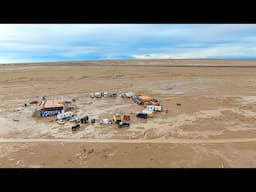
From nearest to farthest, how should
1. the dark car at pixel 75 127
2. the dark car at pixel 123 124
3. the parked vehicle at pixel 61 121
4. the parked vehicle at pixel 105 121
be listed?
1. the dark car at pixel 75 127
2. the dark car at pixel 123 124
3. the parked vehicle at pixel 105 121
4. the parked vehicle at pixel 61 121

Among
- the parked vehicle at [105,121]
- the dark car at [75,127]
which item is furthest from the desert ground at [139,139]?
the parked vehicle at [105,121]

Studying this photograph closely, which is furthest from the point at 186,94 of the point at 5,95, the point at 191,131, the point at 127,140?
the point at 5,95

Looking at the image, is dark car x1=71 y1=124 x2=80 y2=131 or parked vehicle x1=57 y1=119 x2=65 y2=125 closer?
dark car x1=71 y1=124 x2=80 y2=131

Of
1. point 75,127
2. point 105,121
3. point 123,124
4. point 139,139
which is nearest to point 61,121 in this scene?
point 75,127

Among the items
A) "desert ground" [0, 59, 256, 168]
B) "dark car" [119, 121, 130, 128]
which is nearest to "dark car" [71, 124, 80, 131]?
"desert ground" [0, 59, 256, 168]

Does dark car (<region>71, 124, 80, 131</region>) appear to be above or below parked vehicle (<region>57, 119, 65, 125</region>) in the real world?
below

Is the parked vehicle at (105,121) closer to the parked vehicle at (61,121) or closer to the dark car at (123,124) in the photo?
the dark car at (123,124)

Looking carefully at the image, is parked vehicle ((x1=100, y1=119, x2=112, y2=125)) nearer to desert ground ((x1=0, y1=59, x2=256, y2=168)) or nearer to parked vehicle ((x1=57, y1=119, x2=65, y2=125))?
desert ground ((x1=0, y1=59, x2=256, y2=168))

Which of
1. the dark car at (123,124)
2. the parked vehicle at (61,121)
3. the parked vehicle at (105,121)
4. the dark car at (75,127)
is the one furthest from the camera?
the parked vehicle at (61,121)

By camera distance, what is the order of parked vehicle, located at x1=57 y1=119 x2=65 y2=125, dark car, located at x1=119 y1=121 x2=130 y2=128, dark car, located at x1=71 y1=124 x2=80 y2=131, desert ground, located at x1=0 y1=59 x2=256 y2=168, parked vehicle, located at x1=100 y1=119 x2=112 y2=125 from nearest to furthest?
desert ground, located at x1=0 y1=59 x2=256 y2=168, dark car, located at x1=71 y1=124 x2=80 y2=131, dark car, located at x1=119 y1=121 x2=130 y2=128, parked vehicle, located at x1=100 y1=119 x2=112 y2=125, parked vehicle, located at x1=57 y1=119 x2=65 y2=125

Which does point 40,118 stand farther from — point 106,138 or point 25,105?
point 106,138

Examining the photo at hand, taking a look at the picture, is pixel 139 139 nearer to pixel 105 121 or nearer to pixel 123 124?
pixel 123 124
